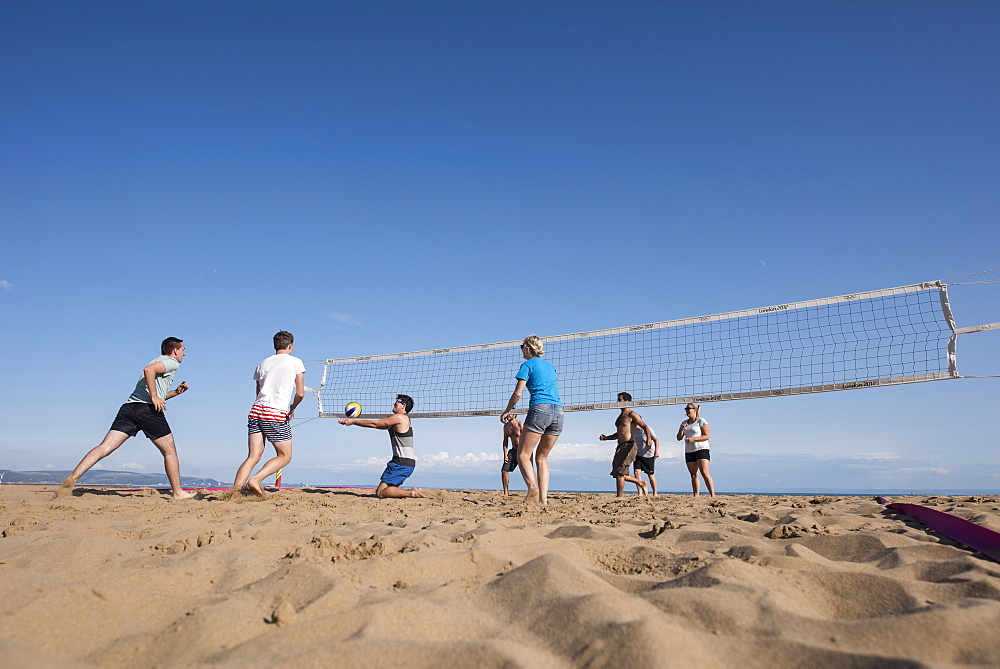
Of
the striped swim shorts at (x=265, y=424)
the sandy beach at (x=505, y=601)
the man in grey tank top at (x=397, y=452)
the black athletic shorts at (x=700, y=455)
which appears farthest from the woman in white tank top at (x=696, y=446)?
the striped swim shorts at (x=265, y=424)

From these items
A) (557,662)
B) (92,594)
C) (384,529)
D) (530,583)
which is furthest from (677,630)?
(384,529)

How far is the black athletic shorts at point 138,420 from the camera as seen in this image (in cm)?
557

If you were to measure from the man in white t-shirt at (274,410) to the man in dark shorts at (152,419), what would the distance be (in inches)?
34.5

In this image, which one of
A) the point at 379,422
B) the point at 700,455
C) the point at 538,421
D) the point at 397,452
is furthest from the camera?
the point at 700,455

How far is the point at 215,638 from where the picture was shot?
1.41m

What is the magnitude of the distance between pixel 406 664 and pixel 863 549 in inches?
84.9

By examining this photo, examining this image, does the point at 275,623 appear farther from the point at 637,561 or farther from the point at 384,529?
the point at 384,529

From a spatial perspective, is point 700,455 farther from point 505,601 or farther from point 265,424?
point 505,601

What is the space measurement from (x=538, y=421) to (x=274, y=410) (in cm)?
261

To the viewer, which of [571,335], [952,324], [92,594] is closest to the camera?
[92,594]

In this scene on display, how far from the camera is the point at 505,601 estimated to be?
5.45 feet

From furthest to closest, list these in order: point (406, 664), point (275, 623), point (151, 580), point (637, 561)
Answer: point (637, 561) < point (151, 580) < point (275, 623) < point (406, 664)

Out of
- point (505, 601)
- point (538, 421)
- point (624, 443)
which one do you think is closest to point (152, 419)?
point (538, 421)

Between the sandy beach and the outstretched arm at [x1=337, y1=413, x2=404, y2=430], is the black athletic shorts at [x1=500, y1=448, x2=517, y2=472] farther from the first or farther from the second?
the sandy beach
